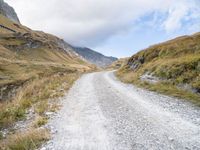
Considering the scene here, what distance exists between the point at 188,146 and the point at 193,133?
5.48 ft

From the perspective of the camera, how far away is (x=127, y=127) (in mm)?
11859

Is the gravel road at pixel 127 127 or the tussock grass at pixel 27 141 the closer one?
the gravel road at pixel 127 127

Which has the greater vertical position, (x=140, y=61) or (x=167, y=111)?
(x=140, y=61)

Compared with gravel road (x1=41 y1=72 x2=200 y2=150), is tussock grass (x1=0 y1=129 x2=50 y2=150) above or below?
below

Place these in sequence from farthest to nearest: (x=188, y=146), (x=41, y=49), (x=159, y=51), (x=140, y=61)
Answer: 1. (x=41, y=49)
2. (x=140, y=61)
3. (x=159, y=51)
4. (x=188, y=146)

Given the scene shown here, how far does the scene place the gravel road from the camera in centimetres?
950

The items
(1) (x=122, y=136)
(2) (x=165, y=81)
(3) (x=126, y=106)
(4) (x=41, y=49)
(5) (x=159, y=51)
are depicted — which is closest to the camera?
(1) (x=122, y=136)

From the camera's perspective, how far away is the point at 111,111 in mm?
15750

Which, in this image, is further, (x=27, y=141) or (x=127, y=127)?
(x=127, y=127)

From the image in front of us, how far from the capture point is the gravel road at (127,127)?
9.50m

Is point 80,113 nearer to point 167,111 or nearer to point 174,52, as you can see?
point 167,111

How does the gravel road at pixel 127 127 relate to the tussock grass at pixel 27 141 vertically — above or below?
above

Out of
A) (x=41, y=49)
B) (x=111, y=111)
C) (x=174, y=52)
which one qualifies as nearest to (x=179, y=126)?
(x=111, y=111)

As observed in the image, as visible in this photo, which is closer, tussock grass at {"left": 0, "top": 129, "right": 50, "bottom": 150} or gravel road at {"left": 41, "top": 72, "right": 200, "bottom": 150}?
gravel road at {"left": 41, "top": 72, "right": 200, "bottom": 150}
